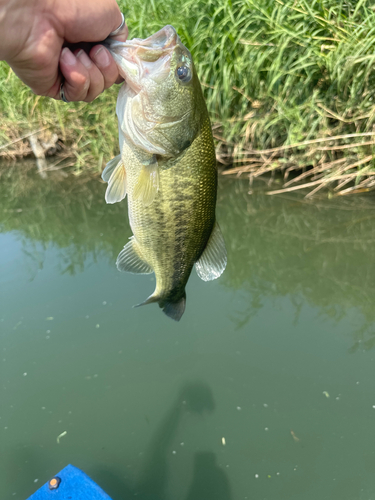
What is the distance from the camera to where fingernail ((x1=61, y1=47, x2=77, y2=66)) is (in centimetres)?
127

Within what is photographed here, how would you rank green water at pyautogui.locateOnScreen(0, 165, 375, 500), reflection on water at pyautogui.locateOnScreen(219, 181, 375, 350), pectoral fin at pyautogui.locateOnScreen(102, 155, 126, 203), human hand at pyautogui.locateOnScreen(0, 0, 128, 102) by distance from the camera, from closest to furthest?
human hand at pyautogui.locateOnScreen(0, 0, 128, 102)
pectoral fin at pyautogui.locateOnScreen(102, 155, 126, 203)
green water at pyautogui.locateOnScreen(0, 165, 375, 500)
reflection on water at pyautogui.locateOnScreen(219, 181, 375, 350)

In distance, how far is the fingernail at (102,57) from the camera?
1269 millimetres

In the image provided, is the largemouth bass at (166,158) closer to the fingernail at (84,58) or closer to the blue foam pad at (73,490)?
the fingernail at (84,58)

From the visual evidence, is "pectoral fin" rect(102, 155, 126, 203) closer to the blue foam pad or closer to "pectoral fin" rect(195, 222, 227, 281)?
"pectoral fin" rect(195, 222, 227, 281)

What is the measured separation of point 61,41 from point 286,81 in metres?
3.28

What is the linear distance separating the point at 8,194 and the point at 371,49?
504cm

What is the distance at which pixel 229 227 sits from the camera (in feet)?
13.3

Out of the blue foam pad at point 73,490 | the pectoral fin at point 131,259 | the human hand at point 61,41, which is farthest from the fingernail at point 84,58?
the blue foam pad at point 73,490

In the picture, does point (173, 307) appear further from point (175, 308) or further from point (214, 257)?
point (214, 257)

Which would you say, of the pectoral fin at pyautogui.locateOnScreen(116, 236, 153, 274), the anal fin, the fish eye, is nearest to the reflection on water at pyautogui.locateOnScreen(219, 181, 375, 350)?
the anal fin

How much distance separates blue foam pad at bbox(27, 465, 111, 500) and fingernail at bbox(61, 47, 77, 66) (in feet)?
5.61

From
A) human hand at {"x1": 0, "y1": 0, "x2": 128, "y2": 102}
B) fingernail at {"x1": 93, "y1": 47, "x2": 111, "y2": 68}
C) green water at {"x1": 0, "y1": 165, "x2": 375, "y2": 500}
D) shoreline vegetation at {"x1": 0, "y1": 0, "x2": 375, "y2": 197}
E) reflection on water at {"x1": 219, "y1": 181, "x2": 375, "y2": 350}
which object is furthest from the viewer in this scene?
shoreline vegetation at {"x1": 0, "y1": 0, "x2": 375, "y2": 197}

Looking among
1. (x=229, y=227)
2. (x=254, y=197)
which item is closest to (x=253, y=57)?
(x=254, y=197)

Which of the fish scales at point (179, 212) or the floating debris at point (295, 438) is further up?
the fish scales at point (179, 212)
